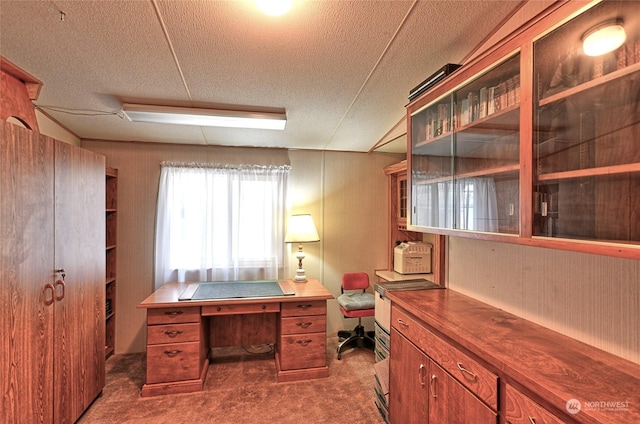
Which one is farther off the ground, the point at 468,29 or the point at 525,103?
the point at 468,29

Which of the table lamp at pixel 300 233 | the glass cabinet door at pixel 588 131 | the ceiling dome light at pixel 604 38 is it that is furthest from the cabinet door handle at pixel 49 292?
the ceiling dome light at pixel 604 38

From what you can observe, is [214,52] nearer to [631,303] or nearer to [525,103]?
[525,103]

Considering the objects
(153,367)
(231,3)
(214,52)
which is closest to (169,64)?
(214,52)

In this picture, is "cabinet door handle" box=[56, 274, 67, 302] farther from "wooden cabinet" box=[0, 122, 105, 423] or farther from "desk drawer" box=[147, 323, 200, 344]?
"desk drawer" box=[147, 323, 200, 344]

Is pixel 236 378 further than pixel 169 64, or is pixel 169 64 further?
pixel 236 378

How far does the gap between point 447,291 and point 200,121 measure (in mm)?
2341

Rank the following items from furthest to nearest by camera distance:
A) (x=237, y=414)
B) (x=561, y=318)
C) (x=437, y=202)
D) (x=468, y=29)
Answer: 1. (x=237, y=414)
2. (x=437, y=202)
3. (x=468, y=29)
4. (x=561, y=318)

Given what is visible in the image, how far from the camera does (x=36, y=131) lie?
5.47 ft

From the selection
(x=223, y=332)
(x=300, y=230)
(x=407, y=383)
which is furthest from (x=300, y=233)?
(x=407, y=383)

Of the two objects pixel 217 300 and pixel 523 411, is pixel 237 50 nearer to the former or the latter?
pixel 217 300

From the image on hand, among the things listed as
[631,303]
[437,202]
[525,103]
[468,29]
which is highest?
[468,29]

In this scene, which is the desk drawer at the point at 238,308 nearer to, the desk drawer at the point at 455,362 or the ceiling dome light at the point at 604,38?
the desk drawer at the point at 455,362

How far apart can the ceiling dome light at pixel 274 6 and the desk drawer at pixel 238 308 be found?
2.13 m

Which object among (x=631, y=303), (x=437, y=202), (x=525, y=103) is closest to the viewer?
(x=631, y=303)
